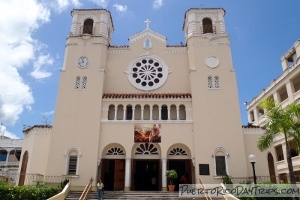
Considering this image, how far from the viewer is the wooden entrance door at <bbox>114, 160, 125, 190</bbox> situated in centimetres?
2004

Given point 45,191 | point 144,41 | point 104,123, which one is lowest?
point 45,191

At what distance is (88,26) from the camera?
24.8 metres

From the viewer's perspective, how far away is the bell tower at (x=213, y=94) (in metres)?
19.4

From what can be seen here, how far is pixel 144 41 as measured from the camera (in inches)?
957

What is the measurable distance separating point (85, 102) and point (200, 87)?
30.0ft

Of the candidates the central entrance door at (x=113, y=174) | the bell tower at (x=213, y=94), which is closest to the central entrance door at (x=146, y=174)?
the central entrance door at (x=113, y=174)

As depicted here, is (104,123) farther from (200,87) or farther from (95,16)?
(95,16)

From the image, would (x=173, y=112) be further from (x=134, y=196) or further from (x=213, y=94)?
(x=134, y=196)

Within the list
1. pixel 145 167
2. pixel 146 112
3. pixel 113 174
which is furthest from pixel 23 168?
pixel 146 112

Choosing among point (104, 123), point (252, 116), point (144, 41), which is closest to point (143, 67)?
point (144, 41)

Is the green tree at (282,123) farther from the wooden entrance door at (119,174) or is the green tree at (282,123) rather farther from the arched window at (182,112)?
the wooden entrance door at (119,174)

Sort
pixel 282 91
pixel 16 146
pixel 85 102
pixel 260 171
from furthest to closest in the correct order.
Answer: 1. pixel 16 146
2. pixel 282 91
3. pixel 85 102
4. pixel 260 171

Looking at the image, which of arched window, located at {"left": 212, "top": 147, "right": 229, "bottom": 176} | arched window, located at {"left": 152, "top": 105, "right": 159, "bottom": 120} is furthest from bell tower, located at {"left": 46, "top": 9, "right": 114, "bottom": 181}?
arched window, located at {"left": 212, "top": 147, "right": 229, "bottom": 176}

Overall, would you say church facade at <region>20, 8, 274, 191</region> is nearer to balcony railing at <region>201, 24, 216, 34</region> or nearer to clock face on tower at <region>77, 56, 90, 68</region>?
clock face on tower at <region>77, 56, 90, 68</region>
